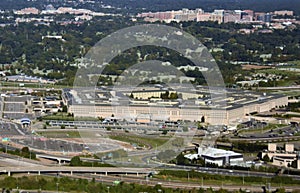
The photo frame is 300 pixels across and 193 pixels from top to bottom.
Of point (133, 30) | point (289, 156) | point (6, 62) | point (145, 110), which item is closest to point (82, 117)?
point (145, 110)

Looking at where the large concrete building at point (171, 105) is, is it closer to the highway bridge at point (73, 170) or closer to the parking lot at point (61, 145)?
the parking lot at point (61, 145)

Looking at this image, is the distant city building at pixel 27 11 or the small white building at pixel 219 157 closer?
the small white building at pixel 219 157

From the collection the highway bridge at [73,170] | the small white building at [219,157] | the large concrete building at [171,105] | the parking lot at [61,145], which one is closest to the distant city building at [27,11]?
the large concrete building at [171,105]

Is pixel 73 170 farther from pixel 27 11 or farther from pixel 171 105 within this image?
pixel 27 11

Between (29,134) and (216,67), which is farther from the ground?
(216,67)

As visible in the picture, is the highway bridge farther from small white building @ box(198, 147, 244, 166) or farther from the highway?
small white building @ box(198, 147, 244, 166)

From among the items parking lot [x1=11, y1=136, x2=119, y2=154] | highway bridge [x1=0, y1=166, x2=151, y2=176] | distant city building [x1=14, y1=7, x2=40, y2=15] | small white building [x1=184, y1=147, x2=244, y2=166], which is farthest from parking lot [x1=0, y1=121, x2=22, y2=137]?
distant city building [x1=14, y1=7, x2=40, y2=15]

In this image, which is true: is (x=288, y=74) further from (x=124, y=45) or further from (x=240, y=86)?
(x=124, y=45)

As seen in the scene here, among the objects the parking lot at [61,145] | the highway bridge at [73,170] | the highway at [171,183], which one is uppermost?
the parking lot at [61,145]
